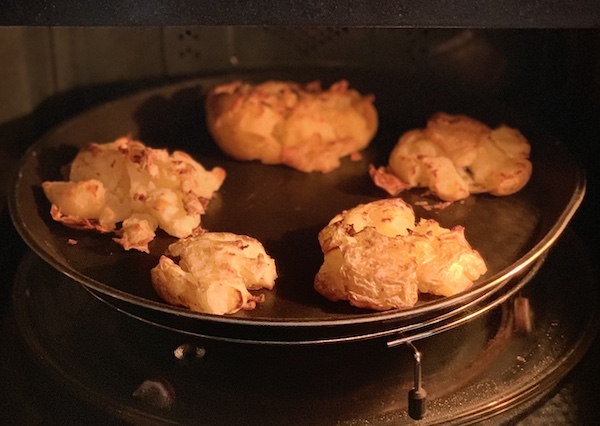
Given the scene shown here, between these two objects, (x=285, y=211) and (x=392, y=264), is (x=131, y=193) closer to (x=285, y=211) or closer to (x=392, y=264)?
(x=285, y=211)

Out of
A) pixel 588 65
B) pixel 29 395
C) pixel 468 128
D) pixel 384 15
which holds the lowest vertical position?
pixel 29 395

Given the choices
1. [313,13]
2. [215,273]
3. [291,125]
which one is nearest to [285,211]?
[291,125]

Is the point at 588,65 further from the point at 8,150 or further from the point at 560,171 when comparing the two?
the point at 8,150

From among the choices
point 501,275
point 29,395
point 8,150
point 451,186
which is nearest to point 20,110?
point 8,150

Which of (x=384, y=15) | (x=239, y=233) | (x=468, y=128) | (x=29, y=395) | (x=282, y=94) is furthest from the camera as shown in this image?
(x=282, y=94)

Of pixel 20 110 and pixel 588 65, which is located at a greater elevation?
pixel 588 65

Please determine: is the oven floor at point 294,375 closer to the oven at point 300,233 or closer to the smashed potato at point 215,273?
the oven at point 300,233

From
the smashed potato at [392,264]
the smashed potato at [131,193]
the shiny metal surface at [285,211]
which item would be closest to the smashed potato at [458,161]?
the shiny metal surface at [285,211]
